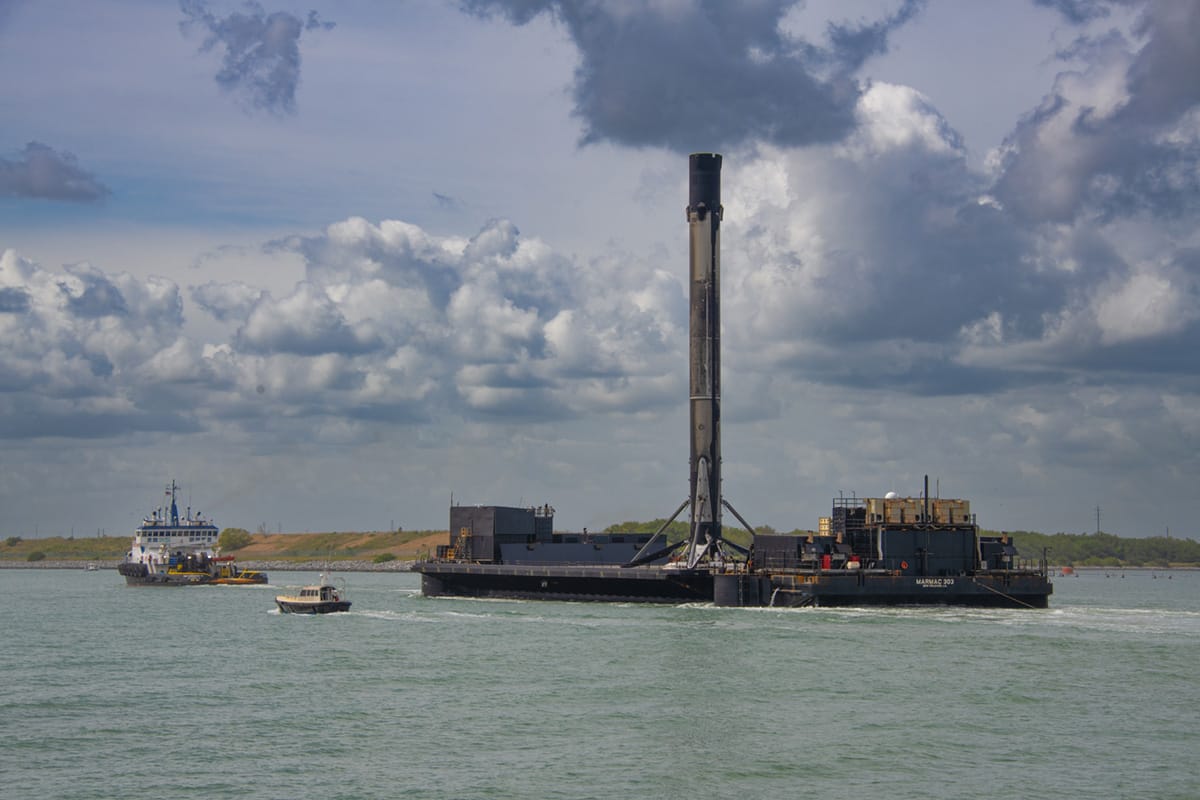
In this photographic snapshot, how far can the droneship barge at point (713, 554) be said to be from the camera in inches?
3406

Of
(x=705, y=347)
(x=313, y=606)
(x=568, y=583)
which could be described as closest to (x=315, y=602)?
(x=313, y=606)

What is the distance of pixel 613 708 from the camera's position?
49.4 metres

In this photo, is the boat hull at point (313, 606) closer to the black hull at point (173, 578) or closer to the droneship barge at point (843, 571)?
the droneship barge at point (843, 571)

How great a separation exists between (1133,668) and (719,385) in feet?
145

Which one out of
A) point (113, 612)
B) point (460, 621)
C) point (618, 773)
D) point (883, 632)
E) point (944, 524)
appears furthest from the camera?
point (113, 612)

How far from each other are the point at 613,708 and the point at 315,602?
44547 millimetres

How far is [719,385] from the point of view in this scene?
326 ft

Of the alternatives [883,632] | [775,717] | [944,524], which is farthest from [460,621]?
[775,717]

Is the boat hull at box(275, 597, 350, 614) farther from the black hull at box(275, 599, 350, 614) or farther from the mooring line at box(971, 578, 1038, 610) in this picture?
the mooring line at box(971, 578, 1038, 610)

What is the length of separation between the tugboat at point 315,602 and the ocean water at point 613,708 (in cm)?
644

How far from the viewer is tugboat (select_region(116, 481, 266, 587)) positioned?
431ft

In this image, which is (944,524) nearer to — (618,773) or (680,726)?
(680,726)

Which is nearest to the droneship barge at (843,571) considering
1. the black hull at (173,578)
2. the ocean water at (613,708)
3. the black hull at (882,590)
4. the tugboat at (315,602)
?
the black hull at (882,590)

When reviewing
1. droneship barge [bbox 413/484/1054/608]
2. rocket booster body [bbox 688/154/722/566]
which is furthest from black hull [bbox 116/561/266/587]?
rocket booster body [bbox 688/154/722/566]
